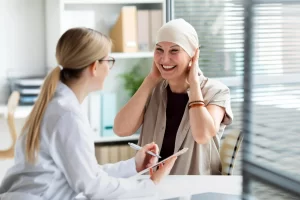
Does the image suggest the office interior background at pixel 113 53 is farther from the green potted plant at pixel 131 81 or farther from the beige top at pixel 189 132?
the beige top at pixel 189 132

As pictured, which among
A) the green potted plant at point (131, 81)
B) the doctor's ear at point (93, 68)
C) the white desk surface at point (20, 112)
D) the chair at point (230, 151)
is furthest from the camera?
the green potted plant at point (131, 81)

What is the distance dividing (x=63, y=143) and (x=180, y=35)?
1.06 m

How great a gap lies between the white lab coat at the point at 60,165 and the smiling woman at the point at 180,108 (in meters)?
0.76

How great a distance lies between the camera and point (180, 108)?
2.55 metres

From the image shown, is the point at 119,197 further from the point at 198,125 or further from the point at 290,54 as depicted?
the point at 290,54

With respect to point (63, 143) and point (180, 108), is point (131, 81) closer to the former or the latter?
point (180, 108)

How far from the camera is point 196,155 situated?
242cm

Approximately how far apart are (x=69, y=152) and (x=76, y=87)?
26 cm

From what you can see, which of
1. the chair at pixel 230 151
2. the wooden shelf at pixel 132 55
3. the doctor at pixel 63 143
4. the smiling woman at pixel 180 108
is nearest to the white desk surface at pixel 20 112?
the wooden shelf at pixel 132 55

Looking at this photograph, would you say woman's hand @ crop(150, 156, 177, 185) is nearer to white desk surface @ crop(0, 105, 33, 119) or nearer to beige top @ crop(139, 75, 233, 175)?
beige top @ crop(139, 75, 233, 175)

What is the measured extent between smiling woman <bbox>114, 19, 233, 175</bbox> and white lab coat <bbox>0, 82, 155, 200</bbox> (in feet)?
2.51

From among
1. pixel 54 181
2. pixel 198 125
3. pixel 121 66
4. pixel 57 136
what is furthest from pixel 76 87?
pixel 121 66

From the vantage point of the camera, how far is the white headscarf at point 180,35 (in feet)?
8.32

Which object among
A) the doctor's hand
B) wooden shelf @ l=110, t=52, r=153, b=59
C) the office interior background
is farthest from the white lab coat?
wooden shelf @ l=110, t=52, r=153, b=59
